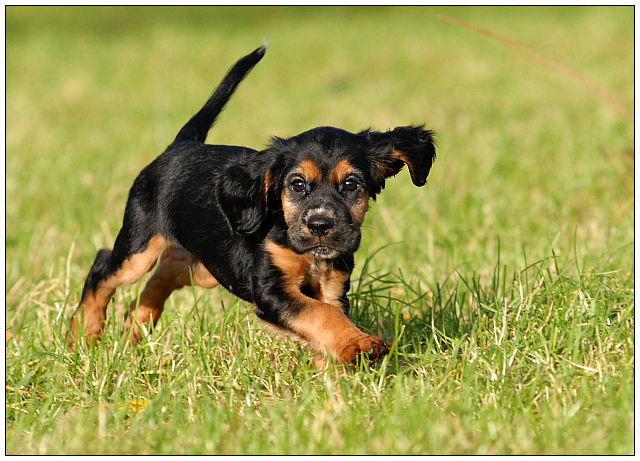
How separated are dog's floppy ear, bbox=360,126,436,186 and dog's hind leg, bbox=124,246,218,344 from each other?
1245 mm

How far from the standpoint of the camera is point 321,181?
11.7 ft

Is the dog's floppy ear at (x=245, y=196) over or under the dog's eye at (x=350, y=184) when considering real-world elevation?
under

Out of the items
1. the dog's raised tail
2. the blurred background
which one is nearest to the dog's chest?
the blurred background

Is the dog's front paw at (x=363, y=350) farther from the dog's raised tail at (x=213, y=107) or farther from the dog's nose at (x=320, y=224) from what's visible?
the dog's raised tail at (x=213, y=107)

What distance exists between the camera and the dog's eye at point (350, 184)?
362cm

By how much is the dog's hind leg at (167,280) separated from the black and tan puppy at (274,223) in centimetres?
1

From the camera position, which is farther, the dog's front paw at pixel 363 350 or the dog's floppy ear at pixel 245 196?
the dog's floppy ear at pixel 245 196

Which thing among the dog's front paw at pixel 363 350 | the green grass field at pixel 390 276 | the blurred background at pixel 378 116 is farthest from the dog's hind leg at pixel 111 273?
the dog's front paw at pixel 363 350

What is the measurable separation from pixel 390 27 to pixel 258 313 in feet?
56.7

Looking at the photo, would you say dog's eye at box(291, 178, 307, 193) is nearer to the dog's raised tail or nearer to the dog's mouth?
the dog's mouth

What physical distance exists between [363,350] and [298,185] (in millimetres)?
800

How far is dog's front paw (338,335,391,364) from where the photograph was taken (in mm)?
3287

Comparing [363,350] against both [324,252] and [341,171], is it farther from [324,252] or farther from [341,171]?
[341,171]

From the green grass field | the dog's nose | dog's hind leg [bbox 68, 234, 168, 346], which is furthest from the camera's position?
dog's hind leg [bbox 68, 234, 168, 346]
